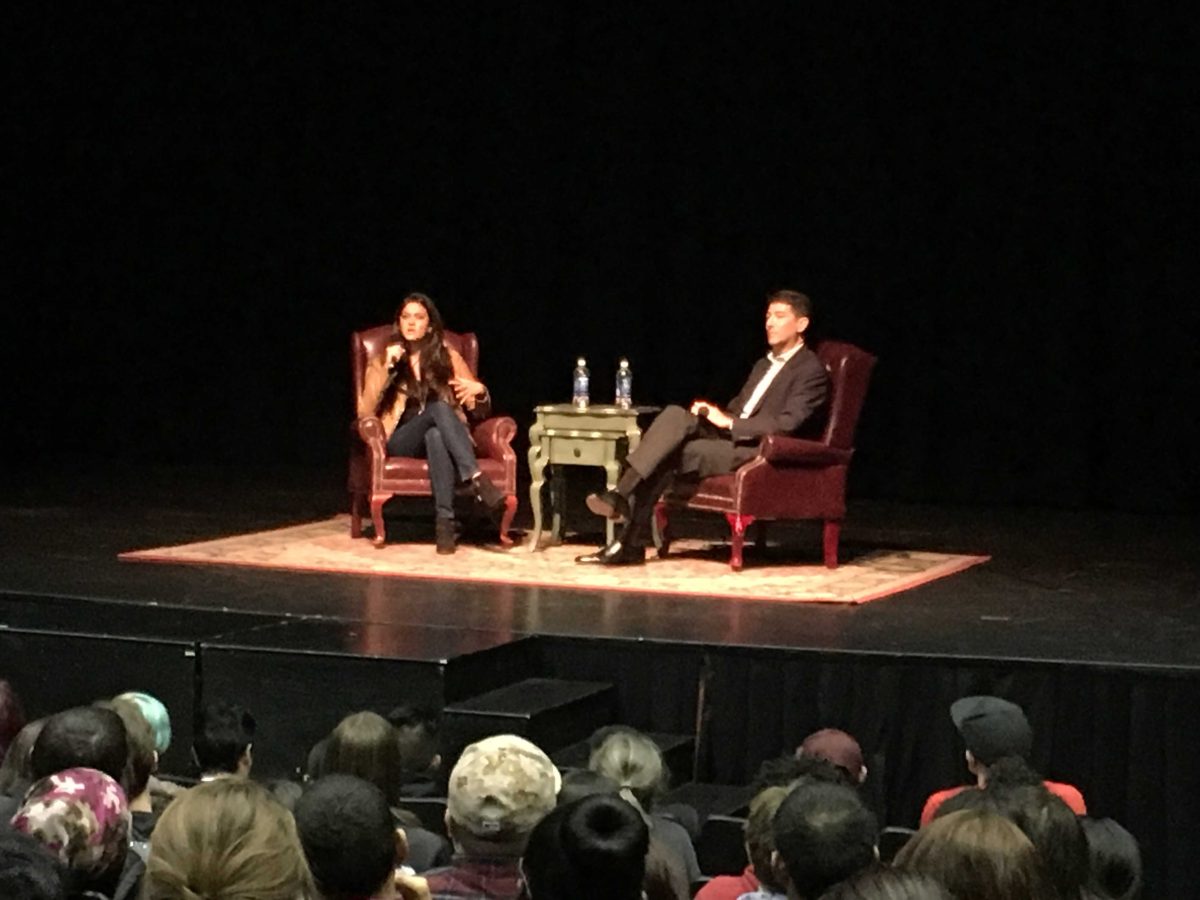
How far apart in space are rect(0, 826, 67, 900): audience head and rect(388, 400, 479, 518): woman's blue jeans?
16.8 feet

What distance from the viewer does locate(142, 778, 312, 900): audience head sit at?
2.61 metres

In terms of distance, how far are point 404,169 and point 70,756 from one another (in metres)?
7.19

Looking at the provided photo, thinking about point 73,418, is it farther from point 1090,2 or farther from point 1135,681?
point 1135,681

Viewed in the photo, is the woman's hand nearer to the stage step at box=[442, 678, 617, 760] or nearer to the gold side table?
the gold side table

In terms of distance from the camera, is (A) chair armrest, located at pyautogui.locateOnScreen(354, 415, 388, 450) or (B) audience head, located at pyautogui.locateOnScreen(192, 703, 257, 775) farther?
(A) chair armrest, located at pyautogui.locateOnScreen(354, 415, 388, 450)

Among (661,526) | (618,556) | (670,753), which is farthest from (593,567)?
(670,753)

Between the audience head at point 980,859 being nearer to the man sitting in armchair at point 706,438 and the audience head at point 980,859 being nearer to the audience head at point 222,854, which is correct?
the audience head at point 222,854

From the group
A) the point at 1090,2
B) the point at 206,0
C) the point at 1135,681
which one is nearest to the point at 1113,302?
the point at 1090,2

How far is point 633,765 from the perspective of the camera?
4.02m

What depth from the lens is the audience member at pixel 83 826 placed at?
2785mm

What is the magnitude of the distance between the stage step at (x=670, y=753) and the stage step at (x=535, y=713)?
4 cm

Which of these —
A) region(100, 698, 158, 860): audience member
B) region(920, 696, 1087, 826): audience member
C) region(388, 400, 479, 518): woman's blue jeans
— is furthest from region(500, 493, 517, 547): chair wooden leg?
region(100, 698, 158, 860): audience member

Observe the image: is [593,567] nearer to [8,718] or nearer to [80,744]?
[8,718]

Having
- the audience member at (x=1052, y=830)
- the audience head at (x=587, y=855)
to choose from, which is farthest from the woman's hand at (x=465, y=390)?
the audience head at (x=587, y=855)
